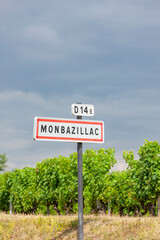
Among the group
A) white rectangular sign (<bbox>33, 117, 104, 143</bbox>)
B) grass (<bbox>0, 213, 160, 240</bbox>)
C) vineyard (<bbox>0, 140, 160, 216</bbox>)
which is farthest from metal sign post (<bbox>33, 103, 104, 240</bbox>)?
vineyard (<bbox>0, 140, 160, 216</bbox>)

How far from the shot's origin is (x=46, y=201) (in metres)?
23.1

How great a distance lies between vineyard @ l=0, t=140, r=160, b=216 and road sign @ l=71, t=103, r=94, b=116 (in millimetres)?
8116

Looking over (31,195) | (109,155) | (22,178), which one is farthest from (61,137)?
(22,178)

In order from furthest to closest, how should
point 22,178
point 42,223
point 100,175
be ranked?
point 22,178 < point 100,175 < point 42,223

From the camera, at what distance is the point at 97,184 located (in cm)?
2009

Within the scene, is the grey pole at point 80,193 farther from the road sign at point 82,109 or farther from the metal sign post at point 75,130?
the road sign at point 82,109

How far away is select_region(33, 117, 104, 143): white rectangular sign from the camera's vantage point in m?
8.11

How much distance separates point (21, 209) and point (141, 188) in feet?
48.5

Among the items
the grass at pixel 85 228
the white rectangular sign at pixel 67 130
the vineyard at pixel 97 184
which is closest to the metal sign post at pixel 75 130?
the white rectangular sign at pixel 67 130

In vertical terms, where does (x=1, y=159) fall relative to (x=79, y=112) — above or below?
above

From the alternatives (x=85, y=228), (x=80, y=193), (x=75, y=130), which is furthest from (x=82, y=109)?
(x=85, y=228)

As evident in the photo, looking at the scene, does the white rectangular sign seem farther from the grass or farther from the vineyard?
the vineyard

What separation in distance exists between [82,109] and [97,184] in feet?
41.4

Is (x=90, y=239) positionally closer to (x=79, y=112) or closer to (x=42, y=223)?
(x=42, y=223)
